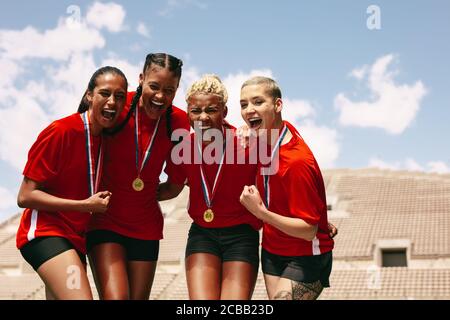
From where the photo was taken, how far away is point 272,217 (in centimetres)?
323

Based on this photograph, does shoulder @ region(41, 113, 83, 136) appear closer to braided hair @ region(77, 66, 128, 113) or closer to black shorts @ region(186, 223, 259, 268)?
braided hair @ region(77, 66, 128, 113)

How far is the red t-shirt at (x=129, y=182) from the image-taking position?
12.2ft

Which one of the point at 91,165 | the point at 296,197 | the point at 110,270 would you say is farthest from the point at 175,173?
the point at 296,197

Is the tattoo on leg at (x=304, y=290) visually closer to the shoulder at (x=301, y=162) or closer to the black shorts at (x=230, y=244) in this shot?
the black shorts at (x=230, y=244)

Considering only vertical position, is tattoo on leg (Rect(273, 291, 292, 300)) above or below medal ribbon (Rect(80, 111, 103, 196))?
below

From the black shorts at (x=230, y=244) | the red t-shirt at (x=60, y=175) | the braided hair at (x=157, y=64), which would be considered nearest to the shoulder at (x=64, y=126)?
the red t-shirt at (x=60, y=175)

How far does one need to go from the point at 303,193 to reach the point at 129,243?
4.23 ft

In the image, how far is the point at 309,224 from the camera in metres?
3.29

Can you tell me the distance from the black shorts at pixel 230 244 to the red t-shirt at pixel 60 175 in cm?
77

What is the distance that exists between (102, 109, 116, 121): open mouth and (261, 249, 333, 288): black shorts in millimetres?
1352

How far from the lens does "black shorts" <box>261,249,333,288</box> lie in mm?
3418

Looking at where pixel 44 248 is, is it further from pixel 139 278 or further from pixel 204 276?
pixel 204 276

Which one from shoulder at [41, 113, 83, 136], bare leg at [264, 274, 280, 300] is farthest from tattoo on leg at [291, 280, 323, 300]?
shoulder at [41, 113, 83, 136]
